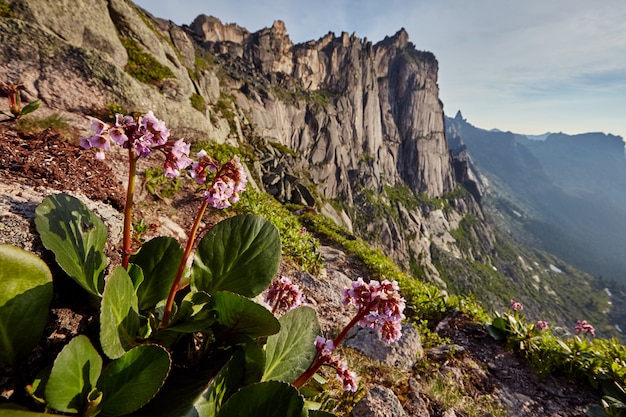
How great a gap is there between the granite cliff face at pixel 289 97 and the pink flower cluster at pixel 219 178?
6636mm

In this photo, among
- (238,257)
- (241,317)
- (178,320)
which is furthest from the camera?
(238,257)

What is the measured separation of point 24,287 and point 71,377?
2.16 ft

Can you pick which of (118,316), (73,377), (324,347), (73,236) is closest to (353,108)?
(324,347)

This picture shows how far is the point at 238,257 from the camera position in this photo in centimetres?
253

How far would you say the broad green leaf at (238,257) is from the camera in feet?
8.13

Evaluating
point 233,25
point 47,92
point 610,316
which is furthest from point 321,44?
point 610,316

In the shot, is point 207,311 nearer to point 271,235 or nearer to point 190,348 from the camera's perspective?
point 190,348

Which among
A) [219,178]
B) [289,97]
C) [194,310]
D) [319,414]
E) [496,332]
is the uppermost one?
[289,97]

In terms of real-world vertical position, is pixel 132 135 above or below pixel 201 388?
above

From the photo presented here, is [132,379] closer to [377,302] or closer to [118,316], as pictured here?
[118,316]

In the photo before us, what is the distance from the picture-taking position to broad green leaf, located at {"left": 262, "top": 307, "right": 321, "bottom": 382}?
2354 millimetres

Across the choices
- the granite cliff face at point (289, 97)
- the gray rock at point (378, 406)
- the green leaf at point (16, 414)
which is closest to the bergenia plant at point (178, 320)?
the green leaf at point (16, 414)

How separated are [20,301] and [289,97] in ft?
413

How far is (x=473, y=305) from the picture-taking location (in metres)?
7.79
